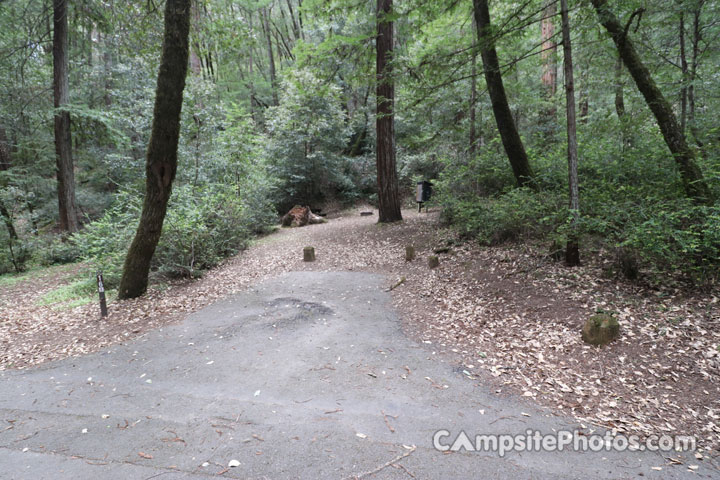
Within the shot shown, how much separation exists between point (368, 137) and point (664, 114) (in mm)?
13905

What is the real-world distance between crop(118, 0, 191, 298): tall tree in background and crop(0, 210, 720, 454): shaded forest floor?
68 centimetres

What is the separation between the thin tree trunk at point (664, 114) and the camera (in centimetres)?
507

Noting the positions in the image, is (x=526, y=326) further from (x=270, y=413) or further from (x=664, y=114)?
(x=664, y=114)

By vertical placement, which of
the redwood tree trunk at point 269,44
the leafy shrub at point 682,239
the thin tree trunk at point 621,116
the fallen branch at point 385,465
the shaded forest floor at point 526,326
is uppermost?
the redwood tree trunk at point 269,44

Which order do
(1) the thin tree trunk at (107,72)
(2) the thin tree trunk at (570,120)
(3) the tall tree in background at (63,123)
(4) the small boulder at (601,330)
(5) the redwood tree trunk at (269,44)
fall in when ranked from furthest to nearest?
(5) the redwood tree trunk at (269,44)
(1) the thin tree trunk at (107,72)
(3) the tall tree in background at (63,123)
(2) the thin tree trunk at (570,120)
(4) the small boulder at (601,330)

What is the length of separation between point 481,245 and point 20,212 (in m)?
13.8

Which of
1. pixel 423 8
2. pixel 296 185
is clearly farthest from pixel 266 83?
pixel 423 8

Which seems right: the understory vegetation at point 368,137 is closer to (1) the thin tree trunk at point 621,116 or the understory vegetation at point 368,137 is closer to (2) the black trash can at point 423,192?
(1) the thin tree trunk at point 621,116

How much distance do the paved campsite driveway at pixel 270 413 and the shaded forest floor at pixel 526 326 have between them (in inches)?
18.2

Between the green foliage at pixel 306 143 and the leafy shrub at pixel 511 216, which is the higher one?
the green foliage at pixel 306 143

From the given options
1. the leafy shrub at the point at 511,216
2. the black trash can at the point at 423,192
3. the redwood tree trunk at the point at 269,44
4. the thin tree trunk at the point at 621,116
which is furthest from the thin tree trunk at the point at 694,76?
the redwood tree trunk at the point at 269,44

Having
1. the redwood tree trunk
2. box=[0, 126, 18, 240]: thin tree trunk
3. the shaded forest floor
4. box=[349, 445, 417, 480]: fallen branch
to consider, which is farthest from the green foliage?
box=[349, 445, 417, 480]: fallen branch

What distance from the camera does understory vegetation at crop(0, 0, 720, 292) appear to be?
5.44 m

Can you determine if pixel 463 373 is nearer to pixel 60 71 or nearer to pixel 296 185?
pixel 296 185
